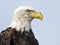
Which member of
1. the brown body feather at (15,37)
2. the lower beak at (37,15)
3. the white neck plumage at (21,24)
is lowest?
the brown body feather at (15,37)

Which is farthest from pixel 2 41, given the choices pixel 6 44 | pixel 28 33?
pixel 28 33

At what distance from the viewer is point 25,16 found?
33.4ft

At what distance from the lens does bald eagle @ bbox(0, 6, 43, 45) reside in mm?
10156

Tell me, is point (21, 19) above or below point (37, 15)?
below

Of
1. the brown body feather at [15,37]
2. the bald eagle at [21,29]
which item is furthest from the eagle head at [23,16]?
the brown body feather at [15,37]

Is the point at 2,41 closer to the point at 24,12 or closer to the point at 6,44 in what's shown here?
the point at 6,44

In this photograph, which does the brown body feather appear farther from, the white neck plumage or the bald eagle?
the white neck plumage

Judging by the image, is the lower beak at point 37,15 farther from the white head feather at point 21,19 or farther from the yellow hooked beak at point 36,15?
the white head feather at point 21,19

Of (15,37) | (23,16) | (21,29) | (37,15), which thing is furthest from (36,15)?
(15,37)

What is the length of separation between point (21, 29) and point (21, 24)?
167 millimetres

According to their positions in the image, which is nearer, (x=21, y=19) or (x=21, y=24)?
(x=21, y=19)

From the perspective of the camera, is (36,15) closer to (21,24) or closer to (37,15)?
(37,15)

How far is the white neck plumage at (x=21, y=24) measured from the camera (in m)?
10.2

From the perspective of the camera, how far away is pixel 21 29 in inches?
408
